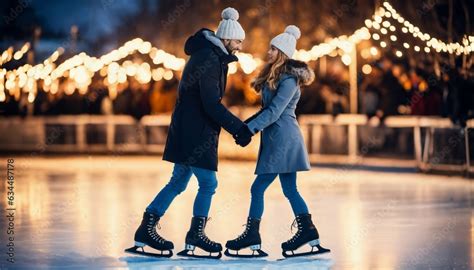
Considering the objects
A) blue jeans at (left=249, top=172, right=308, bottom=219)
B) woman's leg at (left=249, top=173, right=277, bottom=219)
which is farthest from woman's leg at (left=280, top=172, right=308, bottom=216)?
woman's leg at (left=249, top=173, right=277, bottom=219)

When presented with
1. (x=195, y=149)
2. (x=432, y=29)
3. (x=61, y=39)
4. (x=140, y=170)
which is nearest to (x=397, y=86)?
(x=432, y=29)

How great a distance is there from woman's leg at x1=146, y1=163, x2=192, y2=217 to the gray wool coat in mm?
577

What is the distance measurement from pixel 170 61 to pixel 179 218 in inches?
744

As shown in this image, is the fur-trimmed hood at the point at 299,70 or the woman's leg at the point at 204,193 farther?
the fur-trimmed hood at the point at 299,70

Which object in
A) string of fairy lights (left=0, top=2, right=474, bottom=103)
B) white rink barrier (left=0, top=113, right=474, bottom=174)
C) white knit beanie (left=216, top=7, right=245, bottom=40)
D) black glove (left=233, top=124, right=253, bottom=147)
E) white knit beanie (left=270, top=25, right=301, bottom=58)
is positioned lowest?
black glove (left=233, top=124, right=253, bottom=147)

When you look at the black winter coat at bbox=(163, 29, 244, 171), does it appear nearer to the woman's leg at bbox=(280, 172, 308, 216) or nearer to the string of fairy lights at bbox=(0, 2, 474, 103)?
the woman's leg at bbox=(280, 172, 308, 216)

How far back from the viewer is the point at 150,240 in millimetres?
11672

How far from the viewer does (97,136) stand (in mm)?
33281

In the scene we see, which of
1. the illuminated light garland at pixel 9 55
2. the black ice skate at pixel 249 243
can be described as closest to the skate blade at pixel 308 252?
the black ice skate at pixel 249 243

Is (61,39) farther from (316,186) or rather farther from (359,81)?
(316,186)

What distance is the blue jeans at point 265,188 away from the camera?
38.8 feet

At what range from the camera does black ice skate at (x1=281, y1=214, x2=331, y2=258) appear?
11.8 m

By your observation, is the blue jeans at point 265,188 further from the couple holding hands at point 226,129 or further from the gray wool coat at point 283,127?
the gray wool coat at point 283,127

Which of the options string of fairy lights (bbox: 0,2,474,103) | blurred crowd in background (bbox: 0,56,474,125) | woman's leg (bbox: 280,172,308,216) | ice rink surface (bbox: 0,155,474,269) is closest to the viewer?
ice rink surface (bbox: 0,155,474,269)
